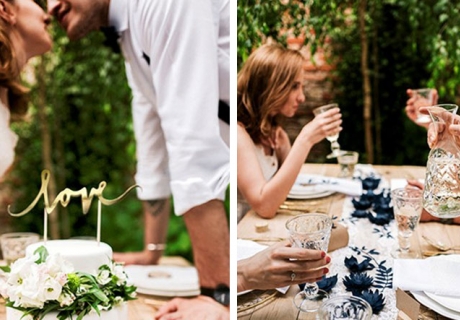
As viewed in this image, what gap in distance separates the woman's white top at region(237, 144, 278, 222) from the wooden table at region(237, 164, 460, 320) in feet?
0.07

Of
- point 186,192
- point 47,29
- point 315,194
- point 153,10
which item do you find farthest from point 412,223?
point 47,29

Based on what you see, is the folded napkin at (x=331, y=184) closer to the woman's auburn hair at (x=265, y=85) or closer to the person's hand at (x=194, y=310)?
the woman's auburn hair at (x=265, y=85)

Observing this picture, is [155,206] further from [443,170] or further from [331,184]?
[443,170]

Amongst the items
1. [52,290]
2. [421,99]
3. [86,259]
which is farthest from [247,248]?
[421,99]

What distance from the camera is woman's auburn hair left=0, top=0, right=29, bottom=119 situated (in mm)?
1881

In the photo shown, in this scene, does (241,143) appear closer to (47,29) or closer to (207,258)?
(207,258)

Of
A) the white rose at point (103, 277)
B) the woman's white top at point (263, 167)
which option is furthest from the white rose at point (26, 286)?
the woman's white top at point (263, 167)

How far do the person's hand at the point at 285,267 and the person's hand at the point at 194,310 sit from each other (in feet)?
0.66

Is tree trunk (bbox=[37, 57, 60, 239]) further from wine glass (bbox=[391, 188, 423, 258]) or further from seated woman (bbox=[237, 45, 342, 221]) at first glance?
wine glass (bbox=[391, 188, 423, 258])

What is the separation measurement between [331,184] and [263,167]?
0.75 feet

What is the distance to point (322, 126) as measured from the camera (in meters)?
1.83

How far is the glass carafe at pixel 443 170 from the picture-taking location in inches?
63.0

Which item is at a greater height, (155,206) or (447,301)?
(155,206)

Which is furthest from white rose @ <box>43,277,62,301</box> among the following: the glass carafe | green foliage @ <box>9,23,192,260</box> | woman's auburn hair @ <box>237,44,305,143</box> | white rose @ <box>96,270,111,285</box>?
the glass carafe
